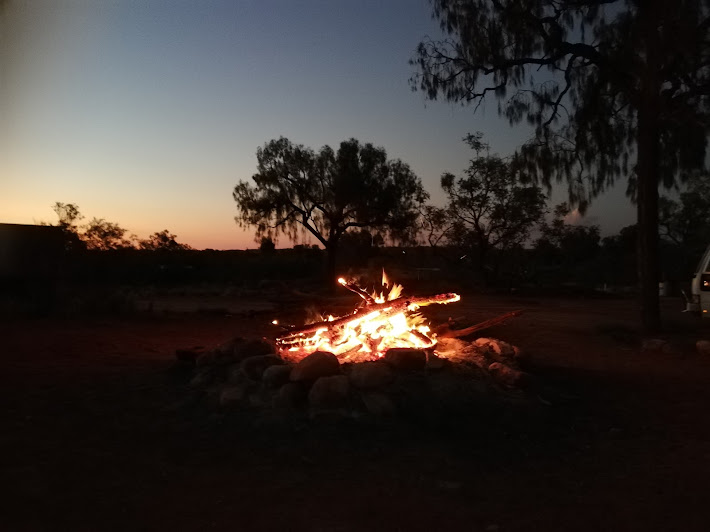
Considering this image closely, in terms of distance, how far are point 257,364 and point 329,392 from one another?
123 centimetres

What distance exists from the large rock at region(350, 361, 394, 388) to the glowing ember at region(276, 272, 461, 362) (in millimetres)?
923

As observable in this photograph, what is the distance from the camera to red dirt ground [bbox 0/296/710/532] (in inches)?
163

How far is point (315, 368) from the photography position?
21.3 feet

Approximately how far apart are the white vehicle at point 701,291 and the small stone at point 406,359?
670 cm

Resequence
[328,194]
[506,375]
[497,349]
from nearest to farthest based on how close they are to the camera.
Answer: [506,375], [497,349], [328,194]

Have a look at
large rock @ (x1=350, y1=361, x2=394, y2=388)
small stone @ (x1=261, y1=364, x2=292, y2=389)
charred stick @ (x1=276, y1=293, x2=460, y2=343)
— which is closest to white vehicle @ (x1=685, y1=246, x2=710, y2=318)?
charred stick @ (x1=276, y1=293, x2=460, y2=343)

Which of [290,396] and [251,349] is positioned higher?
[251,349]

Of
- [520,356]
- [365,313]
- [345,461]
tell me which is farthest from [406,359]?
[520,356]

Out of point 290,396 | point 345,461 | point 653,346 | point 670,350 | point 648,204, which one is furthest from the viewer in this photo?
point 648,204

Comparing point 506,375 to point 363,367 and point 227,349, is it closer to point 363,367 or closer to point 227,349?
point 363,367

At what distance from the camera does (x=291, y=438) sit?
5.69m

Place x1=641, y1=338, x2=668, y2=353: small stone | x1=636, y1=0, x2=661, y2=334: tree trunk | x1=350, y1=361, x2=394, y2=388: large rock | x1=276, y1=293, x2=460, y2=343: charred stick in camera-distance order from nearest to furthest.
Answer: x1=350, y1=361, x2=394, y2=388: large rock, x1=276, y1=293, x2=460, y2=343: charred stick, x1=641, y1=338, x2=668, y2=353: small stone, x1=636, y1=0, x2=661, y2=334: tree trunk

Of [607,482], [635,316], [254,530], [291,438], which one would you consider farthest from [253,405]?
[635,316]

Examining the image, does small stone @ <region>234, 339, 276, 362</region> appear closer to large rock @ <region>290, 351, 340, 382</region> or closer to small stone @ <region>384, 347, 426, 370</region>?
large rock @ <region>290, 351, 340, 382</region>
